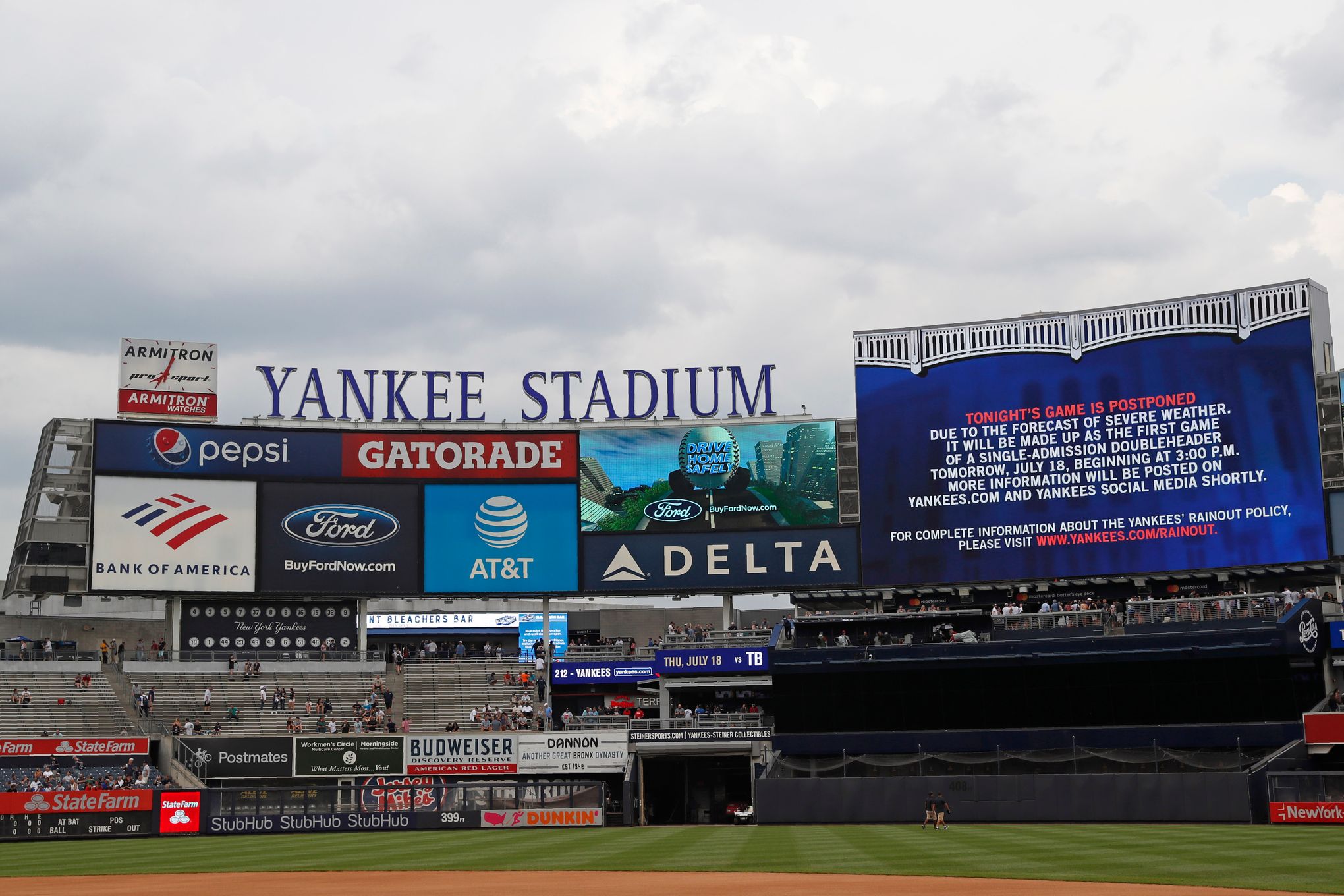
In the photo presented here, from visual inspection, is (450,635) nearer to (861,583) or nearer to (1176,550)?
(861,583)

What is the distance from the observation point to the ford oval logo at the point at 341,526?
68750 millimetres

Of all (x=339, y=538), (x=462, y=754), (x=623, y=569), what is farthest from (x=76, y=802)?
(x=623, y=569)

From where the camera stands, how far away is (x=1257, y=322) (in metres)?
61.0

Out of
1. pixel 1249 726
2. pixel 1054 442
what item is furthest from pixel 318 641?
pixel 1249 726

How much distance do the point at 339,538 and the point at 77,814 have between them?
801 inches

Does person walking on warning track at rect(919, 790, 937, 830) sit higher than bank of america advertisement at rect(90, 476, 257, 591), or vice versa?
bank of america advertisement at rect(90, 476, 257, 591)

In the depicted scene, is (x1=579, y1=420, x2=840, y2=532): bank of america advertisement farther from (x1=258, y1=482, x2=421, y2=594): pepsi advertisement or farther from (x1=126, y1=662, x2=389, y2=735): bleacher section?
(x1=126, y1=662, x2=389, y2=735): bleacher section

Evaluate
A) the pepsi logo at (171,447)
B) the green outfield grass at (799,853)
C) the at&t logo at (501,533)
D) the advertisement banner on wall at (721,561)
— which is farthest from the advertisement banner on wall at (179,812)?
the advertisement banner on wall at (721,561)

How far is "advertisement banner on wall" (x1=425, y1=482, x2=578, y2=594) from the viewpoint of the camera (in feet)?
228

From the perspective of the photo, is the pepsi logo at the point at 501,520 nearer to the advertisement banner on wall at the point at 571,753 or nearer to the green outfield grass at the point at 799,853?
the advertisement banner on wall at the point at 571,753

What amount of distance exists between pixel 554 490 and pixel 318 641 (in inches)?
532

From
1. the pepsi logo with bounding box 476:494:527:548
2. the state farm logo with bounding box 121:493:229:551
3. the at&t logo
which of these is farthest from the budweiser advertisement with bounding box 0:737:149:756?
the pepsi logo with bounding box 476:494:527:548

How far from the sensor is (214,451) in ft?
224

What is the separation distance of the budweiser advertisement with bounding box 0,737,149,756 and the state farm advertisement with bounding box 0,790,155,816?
5.93 m
